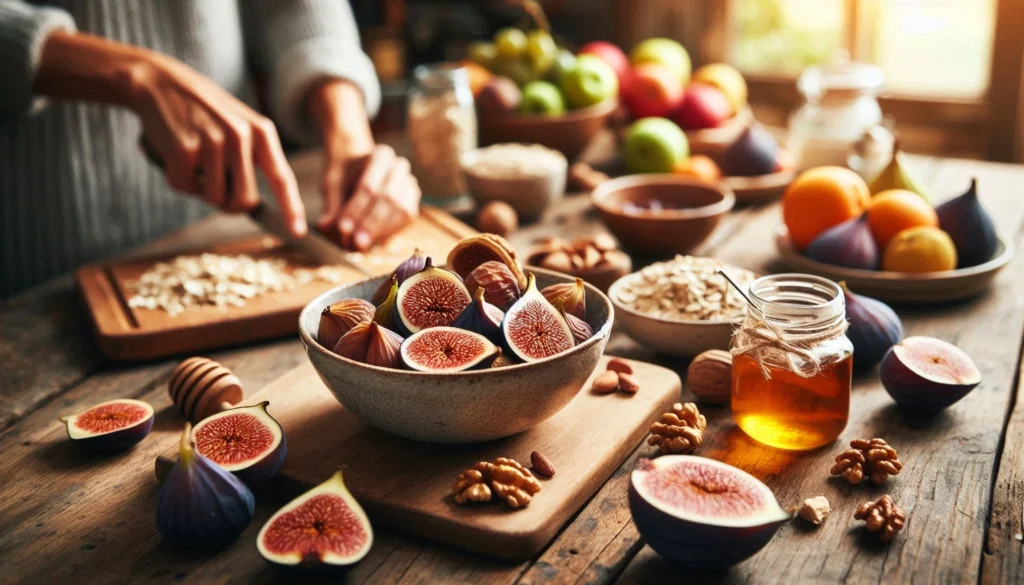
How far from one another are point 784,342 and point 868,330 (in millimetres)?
346

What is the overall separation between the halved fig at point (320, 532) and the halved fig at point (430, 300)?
0.89 feet

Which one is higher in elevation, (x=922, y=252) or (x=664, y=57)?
(x=664, y=57)

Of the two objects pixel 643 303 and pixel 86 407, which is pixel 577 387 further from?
pixel 86 407

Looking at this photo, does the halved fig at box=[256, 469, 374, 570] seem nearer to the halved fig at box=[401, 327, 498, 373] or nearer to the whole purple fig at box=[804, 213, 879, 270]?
the halved fig at box=[401, 327, 498, 373]

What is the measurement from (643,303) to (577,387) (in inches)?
17.2

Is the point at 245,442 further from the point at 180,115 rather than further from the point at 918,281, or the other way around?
the point at 918,281

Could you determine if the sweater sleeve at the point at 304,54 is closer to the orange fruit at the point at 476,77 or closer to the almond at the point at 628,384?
the orange fruit at the point at 476,77

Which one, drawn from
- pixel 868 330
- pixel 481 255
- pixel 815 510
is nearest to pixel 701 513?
pixel 815 510

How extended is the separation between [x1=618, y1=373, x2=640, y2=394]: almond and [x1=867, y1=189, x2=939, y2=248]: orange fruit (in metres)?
0.78

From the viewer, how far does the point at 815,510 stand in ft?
3.76

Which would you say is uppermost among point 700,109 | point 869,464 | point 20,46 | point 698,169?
point 20,46

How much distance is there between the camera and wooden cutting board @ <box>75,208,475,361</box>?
5.57ft

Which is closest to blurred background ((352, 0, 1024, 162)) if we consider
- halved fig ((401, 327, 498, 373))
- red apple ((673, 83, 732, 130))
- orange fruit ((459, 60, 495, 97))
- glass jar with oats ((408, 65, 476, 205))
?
orange fruit ((459, 60, 495, 97))

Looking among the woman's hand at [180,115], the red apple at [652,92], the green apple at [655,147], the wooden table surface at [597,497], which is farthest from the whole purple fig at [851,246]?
the woman's hand at [180,115]
